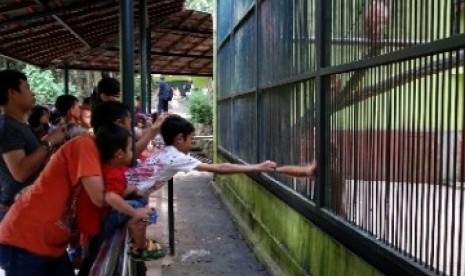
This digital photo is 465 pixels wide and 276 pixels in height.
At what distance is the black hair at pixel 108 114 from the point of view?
290 cm

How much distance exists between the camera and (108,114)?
2916mm

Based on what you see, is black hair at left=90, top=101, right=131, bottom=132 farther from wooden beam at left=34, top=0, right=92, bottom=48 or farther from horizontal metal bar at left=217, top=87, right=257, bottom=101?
wooden beam at left=34, top=0, right=92, bottom=48

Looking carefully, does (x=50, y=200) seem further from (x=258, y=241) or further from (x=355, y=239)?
(x=258, y=241)

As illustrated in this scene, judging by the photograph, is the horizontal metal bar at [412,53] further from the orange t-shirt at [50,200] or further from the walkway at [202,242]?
the walkway at [202,242]

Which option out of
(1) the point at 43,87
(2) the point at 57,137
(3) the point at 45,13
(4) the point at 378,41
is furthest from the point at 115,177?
(1) the point at 43,87

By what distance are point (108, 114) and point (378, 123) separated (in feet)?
4.82

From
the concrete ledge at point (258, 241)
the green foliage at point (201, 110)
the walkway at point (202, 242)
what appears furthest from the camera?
the green foliage at point (201, 110)

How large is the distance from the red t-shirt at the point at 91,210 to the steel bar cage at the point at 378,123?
1.38 metres

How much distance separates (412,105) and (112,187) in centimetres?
148

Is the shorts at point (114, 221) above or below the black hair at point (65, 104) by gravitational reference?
below

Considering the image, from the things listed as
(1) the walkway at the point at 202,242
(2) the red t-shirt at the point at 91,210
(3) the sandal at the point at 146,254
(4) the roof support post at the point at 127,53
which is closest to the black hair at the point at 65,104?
(4) the roof support post at the point at 127,53

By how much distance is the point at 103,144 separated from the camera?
2.54 meters

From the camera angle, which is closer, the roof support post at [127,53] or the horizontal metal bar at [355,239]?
the horizontal metal bar at [355,239]

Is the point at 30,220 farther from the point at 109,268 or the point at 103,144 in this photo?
the point at 109,268
